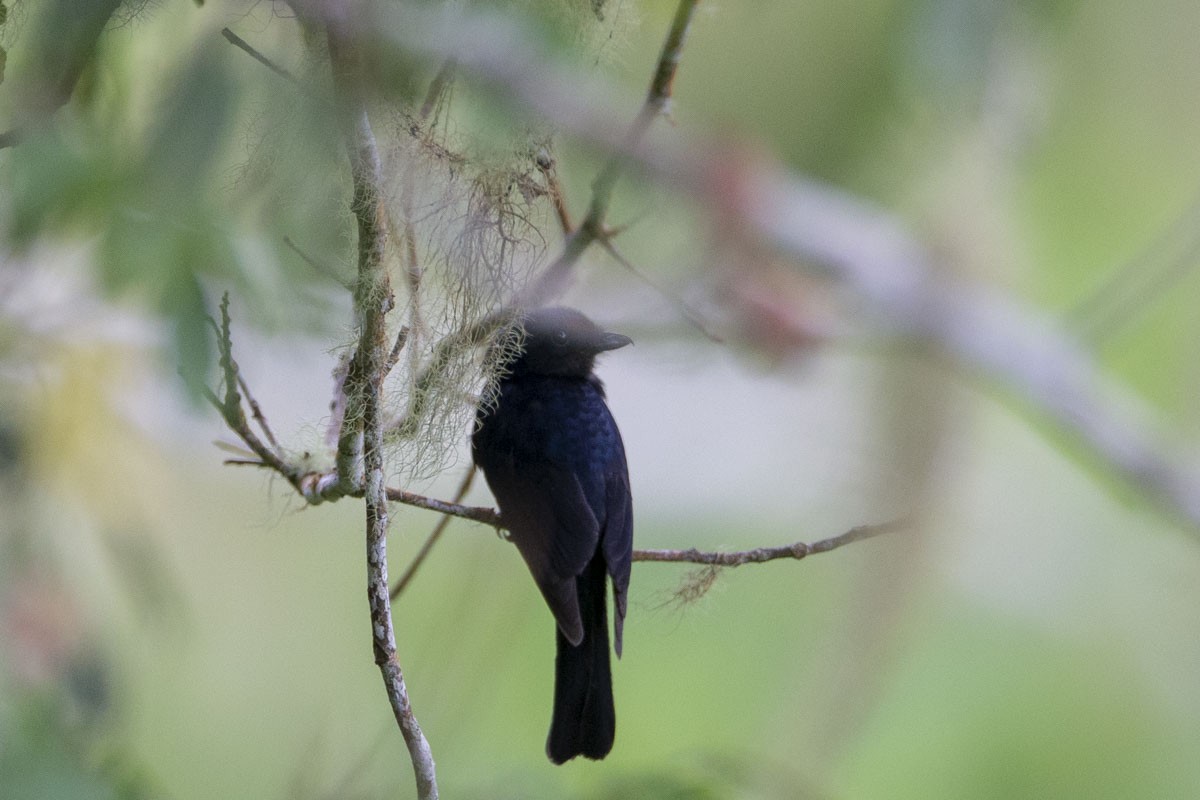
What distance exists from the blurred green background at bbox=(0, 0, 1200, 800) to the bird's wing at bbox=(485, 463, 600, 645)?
0.39 ft

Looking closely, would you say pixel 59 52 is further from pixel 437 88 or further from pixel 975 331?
pixel 975 331

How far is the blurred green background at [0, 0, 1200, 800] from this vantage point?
1234 millimetres

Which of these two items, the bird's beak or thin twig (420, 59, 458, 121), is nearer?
thin twig (420, 59, 458, 121)

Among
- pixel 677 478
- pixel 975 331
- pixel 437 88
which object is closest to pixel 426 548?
pixel 437 88

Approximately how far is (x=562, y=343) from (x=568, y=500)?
25 cm

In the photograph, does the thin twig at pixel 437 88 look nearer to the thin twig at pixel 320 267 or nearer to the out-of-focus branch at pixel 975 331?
the thin twig at pixel 320 267

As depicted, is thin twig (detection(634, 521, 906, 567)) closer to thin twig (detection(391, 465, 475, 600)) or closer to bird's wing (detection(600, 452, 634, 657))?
bird's wing (detection(600, 452, 634, 657))

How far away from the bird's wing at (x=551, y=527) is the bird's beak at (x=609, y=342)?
0.68 ft

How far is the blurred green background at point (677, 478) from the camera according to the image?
1.23m

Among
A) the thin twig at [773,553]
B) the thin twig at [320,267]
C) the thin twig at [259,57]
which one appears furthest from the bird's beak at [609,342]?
the thin twig at [259,57]

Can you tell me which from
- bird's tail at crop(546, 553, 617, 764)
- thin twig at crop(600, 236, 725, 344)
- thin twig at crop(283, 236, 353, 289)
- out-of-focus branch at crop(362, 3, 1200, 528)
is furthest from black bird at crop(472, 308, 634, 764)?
out-of-focus branch at crop(362, 3, 1200, 528)

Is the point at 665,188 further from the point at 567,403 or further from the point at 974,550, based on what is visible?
the point at 974,550

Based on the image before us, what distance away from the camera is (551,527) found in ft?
5.59

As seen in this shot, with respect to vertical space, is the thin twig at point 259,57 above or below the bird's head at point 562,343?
below
